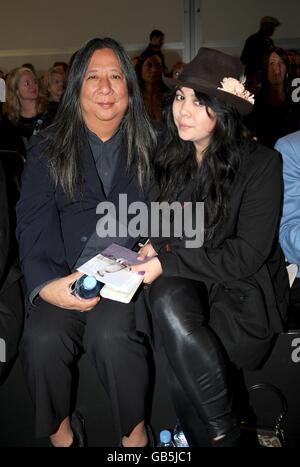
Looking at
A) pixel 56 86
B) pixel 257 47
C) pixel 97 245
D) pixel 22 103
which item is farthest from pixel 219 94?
pixel 257 47

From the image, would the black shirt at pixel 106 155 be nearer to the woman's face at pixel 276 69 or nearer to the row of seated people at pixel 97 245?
the row of seated people at pixel 97 245

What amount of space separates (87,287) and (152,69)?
389 cm

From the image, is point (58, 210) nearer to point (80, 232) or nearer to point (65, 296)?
point (80, 232)

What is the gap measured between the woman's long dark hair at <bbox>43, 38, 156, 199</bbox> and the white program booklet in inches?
14.3

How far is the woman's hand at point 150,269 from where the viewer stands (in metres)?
1.60

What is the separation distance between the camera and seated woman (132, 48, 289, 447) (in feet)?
5.07

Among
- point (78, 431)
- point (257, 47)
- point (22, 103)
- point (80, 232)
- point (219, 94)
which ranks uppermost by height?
point (257, 47)

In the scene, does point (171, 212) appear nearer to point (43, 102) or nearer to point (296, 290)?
point (296, 290)

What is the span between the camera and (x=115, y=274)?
1.56 meters

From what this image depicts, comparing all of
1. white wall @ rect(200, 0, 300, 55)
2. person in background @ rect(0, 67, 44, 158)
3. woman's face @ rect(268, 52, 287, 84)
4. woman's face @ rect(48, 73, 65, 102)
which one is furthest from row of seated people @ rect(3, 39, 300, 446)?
white wall @ rect(200, 0, 300, 55)

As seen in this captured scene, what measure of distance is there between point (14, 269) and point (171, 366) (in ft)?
2.53
